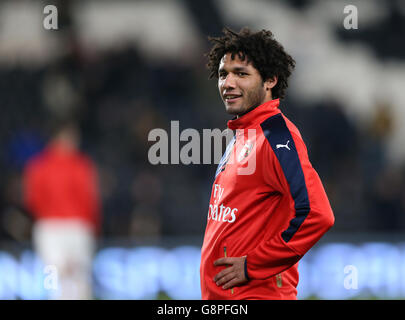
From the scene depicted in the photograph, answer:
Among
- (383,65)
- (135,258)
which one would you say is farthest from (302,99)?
(135,258)

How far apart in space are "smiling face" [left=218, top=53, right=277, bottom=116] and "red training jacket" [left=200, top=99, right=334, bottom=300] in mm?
48

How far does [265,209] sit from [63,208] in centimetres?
538

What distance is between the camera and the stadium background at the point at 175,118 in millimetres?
9016

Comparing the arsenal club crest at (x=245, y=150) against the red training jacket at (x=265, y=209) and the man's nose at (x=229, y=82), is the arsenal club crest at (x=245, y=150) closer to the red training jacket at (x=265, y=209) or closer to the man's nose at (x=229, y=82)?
the red training jacket at (x=265, y=209)

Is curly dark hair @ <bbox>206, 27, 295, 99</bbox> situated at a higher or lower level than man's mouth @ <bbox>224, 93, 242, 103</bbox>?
higher

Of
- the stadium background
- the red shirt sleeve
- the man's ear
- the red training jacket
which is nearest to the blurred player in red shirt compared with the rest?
the stadium background

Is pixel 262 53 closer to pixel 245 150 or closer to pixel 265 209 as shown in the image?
pixel 245 150

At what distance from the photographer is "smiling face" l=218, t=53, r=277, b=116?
351 cm

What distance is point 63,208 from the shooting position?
8.36 metres

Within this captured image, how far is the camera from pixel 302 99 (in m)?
12.7

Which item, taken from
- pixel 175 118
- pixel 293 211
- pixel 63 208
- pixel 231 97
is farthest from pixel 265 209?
pixel 175 118

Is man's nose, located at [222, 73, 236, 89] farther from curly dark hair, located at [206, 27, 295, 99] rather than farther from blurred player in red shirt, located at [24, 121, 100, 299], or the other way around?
blurred player in red shirt, located at [24, 121, 100, 299]

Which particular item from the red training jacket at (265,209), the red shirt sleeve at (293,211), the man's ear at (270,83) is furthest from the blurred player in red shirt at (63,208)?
the red shirt sleeve at (293,211)
